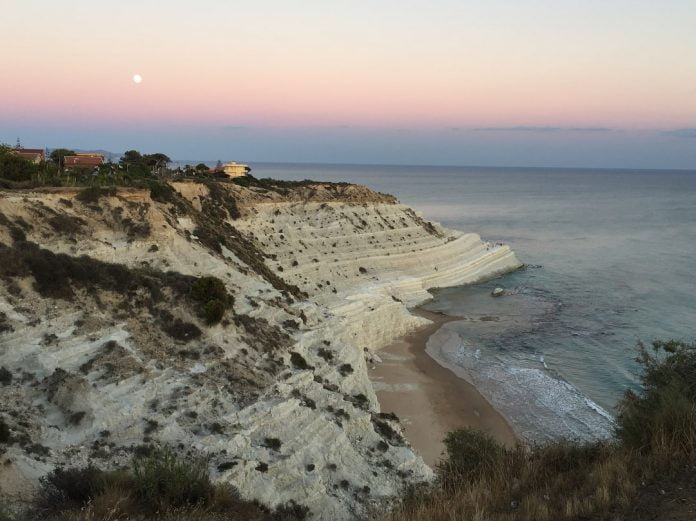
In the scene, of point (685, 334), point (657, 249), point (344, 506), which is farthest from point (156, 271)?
point (657, 249)

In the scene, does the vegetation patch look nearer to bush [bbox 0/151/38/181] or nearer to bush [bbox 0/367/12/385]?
bush [bbox 0/367/12/385]

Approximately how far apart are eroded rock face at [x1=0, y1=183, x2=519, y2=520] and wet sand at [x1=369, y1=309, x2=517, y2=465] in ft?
7.97

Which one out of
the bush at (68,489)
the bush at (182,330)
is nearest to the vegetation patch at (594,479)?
the bush at (68,489)

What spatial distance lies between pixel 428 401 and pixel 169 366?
14770 millimetres

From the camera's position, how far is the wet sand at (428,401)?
24.4 m

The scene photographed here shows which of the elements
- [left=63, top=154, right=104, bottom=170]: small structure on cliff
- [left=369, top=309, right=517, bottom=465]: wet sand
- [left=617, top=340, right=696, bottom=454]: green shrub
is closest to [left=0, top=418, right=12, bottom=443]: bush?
[left=617, top=340, right=696, bottom=454]: green shrub

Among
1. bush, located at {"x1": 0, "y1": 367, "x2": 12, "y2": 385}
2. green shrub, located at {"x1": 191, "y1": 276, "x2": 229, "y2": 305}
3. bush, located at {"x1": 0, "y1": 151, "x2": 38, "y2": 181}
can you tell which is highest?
bush, located at {"x1": 0, "y1": 151, "x2": 38, "y2": 181}

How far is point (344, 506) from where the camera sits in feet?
49.8

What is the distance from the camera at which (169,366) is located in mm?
18078

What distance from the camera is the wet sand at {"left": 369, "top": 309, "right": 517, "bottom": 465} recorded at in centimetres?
2439

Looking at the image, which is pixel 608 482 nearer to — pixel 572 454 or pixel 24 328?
pixel 572 454

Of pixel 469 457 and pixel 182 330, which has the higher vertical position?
pixel 182 330

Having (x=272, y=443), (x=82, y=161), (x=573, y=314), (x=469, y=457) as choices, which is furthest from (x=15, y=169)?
(x=573, y=314)

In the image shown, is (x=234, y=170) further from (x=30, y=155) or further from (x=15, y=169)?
(x=15, y=169)
